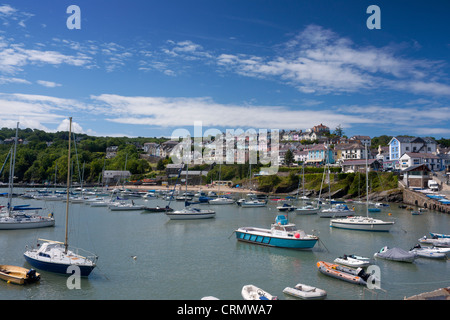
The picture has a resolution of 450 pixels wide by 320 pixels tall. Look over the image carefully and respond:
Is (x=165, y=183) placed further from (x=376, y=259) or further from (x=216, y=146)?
(x=376, y=259)

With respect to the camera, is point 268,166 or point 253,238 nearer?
point 253,238

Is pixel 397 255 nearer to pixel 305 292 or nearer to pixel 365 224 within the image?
pixel 305 292

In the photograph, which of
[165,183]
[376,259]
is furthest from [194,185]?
[376,259]

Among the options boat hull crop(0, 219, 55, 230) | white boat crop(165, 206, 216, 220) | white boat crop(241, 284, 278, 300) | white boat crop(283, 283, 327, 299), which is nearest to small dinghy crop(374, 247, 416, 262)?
white boat crop(283, 283, 327, 299)

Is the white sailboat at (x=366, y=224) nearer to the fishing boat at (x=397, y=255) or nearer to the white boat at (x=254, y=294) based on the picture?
the fishing boat at (x=397, y=255)

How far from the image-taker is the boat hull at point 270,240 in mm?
27453

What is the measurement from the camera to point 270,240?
2880 cm

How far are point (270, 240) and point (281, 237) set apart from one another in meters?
1.19

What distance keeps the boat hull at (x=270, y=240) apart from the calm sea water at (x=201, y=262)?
1.75 feet

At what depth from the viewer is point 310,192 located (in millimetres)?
81875

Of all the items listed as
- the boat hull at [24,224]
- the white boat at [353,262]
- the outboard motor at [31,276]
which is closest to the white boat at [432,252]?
the white boat at [353,262]

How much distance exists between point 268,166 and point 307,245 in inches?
3152

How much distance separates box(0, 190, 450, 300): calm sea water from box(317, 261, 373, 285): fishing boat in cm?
35

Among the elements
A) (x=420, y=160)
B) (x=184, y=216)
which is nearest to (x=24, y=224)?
(x=184, y=216)
